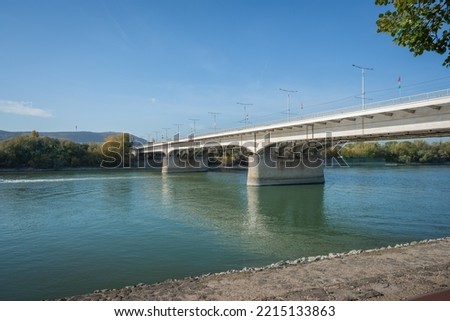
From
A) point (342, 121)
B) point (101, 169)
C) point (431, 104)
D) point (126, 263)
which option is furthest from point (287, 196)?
point (101, 169)

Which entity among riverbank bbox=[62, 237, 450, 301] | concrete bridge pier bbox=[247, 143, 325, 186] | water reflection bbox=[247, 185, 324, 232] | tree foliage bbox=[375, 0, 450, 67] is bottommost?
water reflection bbox=[247, 185, 324, 232]

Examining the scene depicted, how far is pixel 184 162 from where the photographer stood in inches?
3612

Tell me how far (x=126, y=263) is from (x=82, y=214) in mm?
14213

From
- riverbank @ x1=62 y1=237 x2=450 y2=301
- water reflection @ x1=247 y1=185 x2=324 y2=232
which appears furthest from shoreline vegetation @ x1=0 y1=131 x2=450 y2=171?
riverbank @ x1=62 y1=237 x2=450 y2=301

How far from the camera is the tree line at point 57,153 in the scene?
90.6 metres

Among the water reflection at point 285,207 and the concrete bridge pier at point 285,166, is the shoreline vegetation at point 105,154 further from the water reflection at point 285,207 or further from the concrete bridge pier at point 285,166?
the water reflection at point 285,207

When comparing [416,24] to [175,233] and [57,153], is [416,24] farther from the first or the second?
[57,153]

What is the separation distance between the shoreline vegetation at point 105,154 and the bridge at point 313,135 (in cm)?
3166

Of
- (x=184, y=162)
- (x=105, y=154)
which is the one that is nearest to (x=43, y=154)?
(x=105, y=154)

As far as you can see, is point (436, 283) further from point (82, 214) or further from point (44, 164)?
point (44, 164)

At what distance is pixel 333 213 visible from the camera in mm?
26266

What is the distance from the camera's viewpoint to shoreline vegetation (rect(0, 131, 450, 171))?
9156 centimetres

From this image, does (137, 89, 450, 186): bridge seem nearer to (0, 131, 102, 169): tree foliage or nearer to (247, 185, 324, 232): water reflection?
(247, 185, 324, 232): water reflection

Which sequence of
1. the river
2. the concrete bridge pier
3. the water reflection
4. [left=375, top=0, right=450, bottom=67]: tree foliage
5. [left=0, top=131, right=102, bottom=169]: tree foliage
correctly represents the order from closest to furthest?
[left=375, top=0, right=450, bottom=67]: tree foliage, the river, the water reflection, the concrete bridge pier, [left=0, top=131, right=102, bottom=169]: tree foliage
